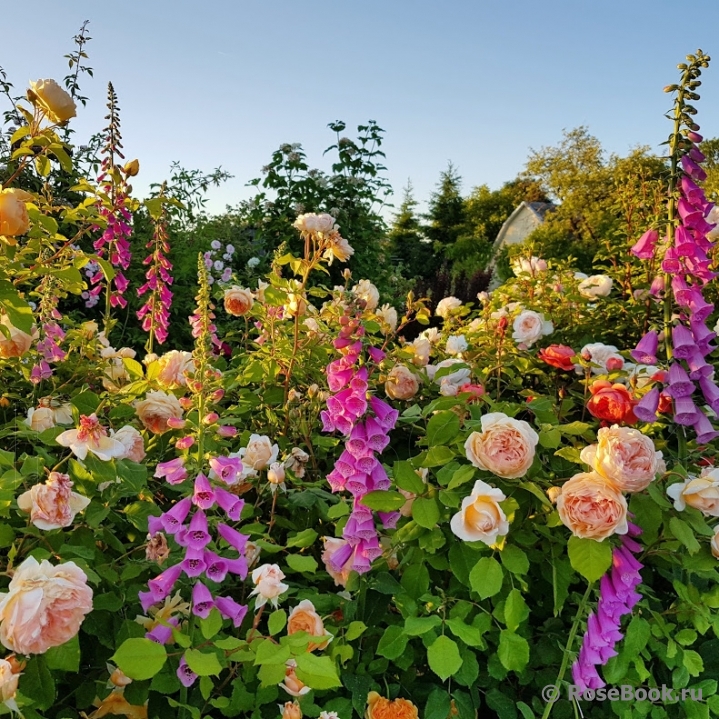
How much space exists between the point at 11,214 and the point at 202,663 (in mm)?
1000

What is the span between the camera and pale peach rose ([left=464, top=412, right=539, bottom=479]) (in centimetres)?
137

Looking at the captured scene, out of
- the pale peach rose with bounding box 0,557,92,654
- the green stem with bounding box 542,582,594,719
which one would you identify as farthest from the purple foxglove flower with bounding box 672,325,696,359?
the pale peach rose with bounding box 0,557,92,654

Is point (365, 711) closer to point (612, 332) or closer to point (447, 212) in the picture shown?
point (612, 332)

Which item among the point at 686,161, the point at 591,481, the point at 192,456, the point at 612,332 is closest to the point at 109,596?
the point at 192,456

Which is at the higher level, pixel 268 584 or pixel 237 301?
pixel 237 301

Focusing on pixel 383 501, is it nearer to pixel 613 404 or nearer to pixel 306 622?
pixel 306 622

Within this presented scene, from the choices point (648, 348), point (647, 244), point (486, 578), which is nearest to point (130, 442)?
point (486, 578)

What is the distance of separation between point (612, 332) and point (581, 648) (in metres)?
1.71

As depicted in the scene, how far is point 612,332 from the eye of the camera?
9.19ft

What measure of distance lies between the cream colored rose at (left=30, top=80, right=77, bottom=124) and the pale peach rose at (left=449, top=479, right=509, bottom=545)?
4.21ft

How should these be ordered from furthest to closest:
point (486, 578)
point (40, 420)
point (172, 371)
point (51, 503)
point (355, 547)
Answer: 1. point (172, 371)
2. point (40, 420)
3. point (355, 547)
4. point (486, 578)
5. point (51, 503)

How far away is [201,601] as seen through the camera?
1.14m

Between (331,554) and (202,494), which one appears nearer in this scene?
(202,494)

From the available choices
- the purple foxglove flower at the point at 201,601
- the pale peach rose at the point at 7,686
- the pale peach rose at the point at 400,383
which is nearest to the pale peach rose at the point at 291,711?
the purple foxglove flower at the point at 201,601
